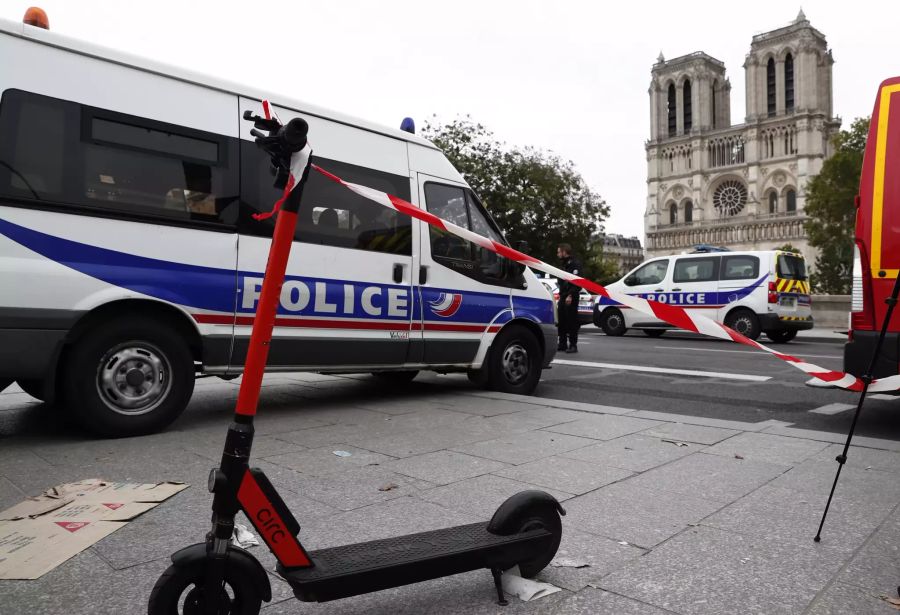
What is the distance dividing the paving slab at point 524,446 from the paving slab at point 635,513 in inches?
30.3

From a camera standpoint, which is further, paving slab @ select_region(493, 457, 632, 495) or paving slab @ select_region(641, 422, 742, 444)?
paving slab @ select_region(641, 422, 742, 444)

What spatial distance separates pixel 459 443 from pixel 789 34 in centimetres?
11170

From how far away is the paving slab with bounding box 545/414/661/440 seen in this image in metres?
4.90

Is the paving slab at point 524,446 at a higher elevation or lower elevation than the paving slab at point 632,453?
higher

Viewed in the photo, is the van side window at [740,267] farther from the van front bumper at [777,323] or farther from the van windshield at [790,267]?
the van front bumper at [777,323]

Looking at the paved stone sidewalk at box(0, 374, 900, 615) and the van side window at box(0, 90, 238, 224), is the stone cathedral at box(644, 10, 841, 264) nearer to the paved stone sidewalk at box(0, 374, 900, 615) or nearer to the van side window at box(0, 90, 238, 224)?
the paved stone sidewalk at box(0, 374, 900, 615)

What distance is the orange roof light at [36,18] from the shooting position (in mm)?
4371

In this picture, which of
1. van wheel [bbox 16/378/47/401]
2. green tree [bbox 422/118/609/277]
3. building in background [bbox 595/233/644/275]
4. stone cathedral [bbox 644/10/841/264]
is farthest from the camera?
building in background [bbox 595/233/644/275]

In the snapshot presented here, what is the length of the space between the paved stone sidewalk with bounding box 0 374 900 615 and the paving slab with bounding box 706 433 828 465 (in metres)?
0.03

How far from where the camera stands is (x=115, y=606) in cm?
211

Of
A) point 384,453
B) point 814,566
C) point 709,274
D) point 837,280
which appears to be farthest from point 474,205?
point 837,280

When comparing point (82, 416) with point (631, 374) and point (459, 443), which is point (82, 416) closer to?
point (459, 443)

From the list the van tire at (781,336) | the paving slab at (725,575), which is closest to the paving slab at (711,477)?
the paving slab at (725,575)

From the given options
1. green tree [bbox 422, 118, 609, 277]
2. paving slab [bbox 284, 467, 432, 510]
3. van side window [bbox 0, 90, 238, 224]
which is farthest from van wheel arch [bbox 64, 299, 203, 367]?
green tree [bbox 422, 118, 609, 277]
